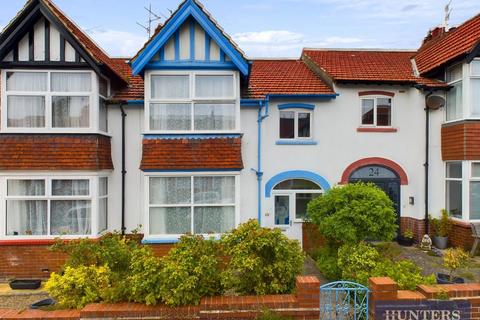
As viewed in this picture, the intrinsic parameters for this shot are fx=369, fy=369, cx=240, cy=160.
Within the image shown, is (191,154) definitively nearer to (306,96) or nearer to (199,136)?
(199,136)

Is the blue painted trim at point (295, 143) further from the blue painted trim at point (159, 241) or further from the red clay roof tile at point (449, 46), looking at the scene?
the red clay roof tile at point (449, 46)

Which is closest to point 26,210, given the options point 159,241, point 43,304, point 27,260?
point 27,260

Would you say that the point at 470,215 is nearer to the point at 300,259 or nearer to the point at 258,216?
the point at 258,216

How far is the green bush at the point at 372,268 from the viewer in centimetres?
662

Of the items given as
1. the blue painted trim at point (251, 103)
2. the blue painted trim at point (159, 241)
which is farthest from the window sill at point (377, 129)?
the blue painted trim at point (159, 241)

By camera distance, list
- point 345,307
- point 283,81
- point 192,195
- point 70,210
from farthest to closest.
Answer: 1. point 283,81
2. point 192,195
3. point 70,210
4. point 345,307

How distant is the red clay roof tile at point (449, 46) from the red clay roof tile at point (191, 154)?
24.0 ft

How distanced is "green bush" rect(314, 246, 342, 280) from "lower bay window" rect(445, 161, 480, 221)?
Answer: 527 centimetres

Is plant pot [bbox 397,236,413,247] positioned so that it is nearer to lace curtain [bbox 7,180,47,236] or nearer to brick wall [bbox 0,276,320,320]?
brick wall [bbox 0,276,320,320]

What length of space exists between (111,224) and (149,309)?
6.00 meters

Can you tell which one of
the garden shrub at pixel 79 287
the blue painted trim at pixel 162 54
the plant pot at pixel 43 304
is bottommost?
the plant pot at pixel 43 304

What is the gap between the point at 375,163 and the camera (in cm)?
1227

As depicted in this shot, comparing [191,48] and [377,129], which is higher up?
[191,48]

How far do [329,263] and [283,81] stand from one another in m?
6.61
